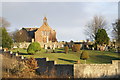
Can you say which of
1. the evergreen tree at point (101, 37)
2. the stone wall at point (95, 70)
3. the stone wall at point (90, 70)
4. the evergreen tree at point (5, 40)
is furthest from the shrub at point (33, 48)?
the stone wall at point (95, 70)

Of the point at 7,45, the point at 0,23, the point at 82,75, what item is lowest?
the point at 82,75

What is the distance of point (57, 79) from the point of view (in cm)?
2077

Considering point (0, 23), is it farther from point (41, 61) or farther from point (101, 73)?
point (101, 73)

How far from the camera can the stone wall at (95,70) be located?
77.7 ft

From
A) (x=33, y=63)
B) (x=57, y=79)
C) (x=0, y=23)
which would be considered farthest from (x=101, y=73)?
(x=0, y=23)

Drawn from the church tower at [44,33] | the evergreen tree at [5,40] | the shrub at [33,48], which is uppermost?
the church tower at [44,33]

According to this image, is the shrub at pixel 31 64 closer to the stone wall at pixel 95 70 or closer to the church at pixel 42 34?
the stone wall at pixel 95 70

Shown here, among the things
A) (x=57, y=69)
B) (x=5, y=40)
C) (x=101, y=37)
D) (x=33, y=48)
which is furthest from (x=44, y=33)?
(x=57, y=69)

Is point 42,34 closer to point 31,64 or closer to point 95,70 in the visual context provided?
point 31,64

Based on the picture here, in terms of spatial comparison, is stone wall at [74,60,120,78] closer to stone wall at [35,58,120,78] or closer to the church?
stone wall at [35,58,120,78]

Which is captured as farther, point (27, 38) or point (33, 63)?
point (27, 38)

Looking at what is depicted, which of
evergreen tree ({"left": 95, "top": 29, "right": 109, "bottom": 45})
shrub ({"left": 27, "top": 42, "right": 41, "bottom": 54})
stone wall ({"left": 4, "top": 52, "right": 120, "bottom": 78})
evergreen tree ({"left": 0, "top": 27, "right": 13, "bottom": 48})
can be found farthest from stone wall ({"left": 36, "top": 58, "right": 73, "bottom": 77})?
evergreen tree ({"left": 95, "top": 29, "right": 109, "bottom": 45})

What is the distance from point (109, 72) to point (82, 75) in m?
2.70

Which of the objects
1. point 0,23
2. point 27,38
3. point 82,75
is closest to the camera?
point 82,75
